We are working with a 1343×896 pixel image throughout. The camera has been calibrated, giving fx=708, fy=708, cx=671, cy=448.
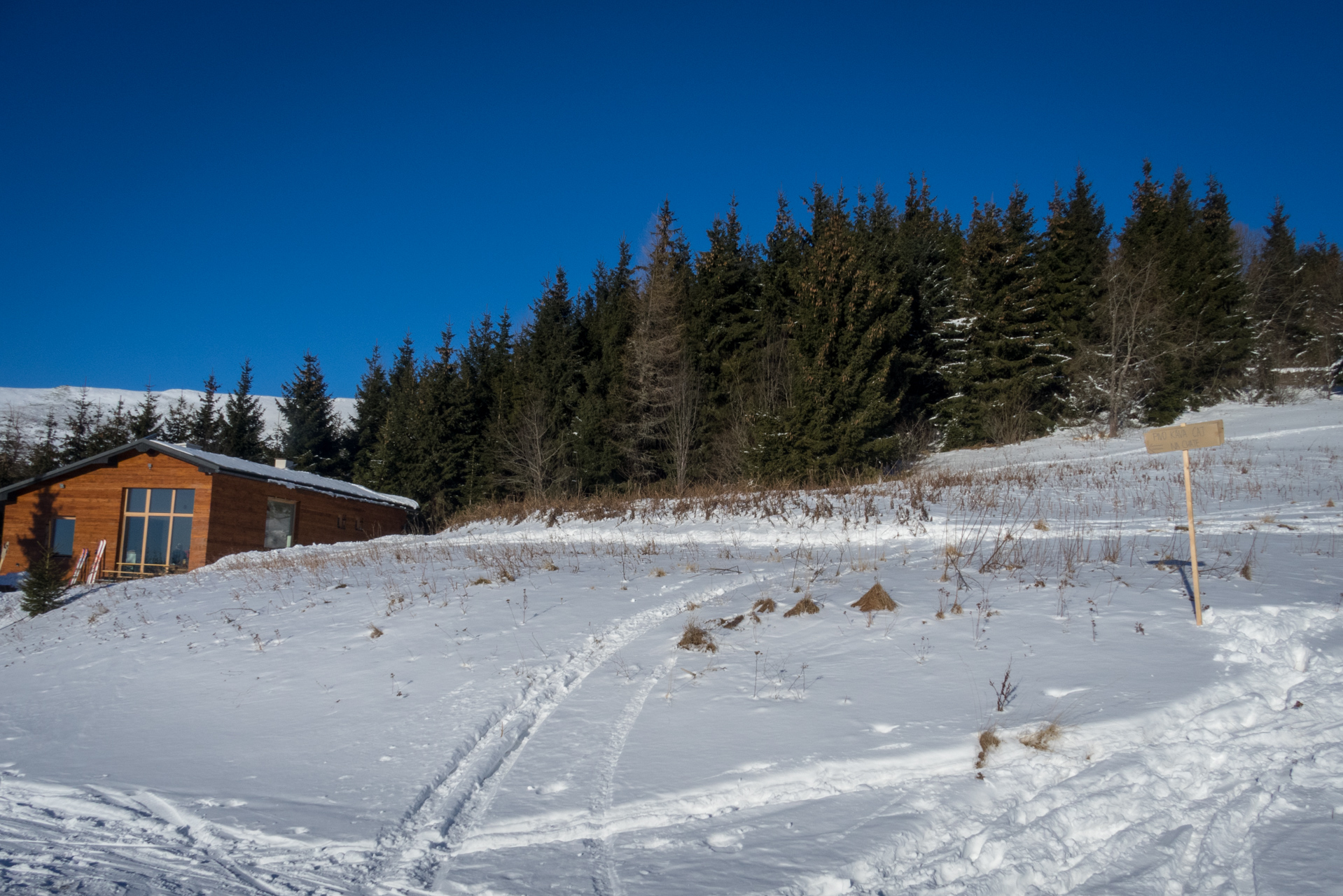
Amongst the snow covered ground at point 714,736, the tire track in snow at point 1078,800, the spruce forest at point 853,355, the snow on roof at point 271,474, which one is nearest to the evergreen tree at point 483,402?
the spruce forest at point 853,355

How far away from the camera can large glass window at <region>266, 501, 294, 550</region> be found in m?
24.4

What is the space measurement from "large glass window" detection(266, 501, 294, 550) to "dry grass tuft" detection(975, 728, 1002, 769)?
2536 cm

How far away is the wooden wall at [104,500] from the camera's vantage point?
22.0 meters

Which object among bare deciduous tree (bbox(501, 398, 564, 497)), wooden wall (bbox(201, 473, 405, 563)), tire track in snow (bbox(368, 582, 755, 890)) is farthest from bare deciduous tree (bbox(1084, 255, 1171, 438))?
wooden wall (bbox(201, 473, 405, 563))

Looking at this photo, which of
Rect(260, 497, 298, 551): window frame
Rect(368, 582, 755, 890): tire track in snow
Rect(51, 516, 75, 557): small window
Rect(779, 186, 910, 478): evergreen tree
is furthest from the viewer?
Rect(779, 186, 910, 478): evergreen tree

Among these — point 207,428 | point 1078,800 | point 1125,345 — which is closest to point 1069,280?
point 1125,345

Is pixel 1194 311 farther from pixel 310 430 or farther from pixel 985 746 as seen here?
pixel 310 430

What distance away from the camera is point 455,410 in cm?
3925

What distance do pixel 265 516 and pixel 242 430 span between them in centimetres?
2386

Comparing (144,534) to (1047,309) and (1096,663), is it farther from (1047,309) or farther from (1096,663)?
(1047,309)

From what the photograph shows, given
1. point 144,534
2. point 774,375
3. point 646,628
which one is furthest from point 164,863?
point 774,375

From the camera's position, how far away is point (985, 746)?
14.0 feet

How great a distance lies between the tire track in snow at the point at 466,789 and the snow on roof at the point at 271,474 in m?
20.2

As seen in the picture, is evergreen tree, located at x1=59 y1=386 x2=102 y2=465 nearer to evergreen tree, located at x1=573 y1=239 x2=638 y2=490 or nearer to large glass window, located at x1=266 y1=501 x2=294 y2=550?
large glass window, located at x1=266 y1=501 x2=294 y2=550
